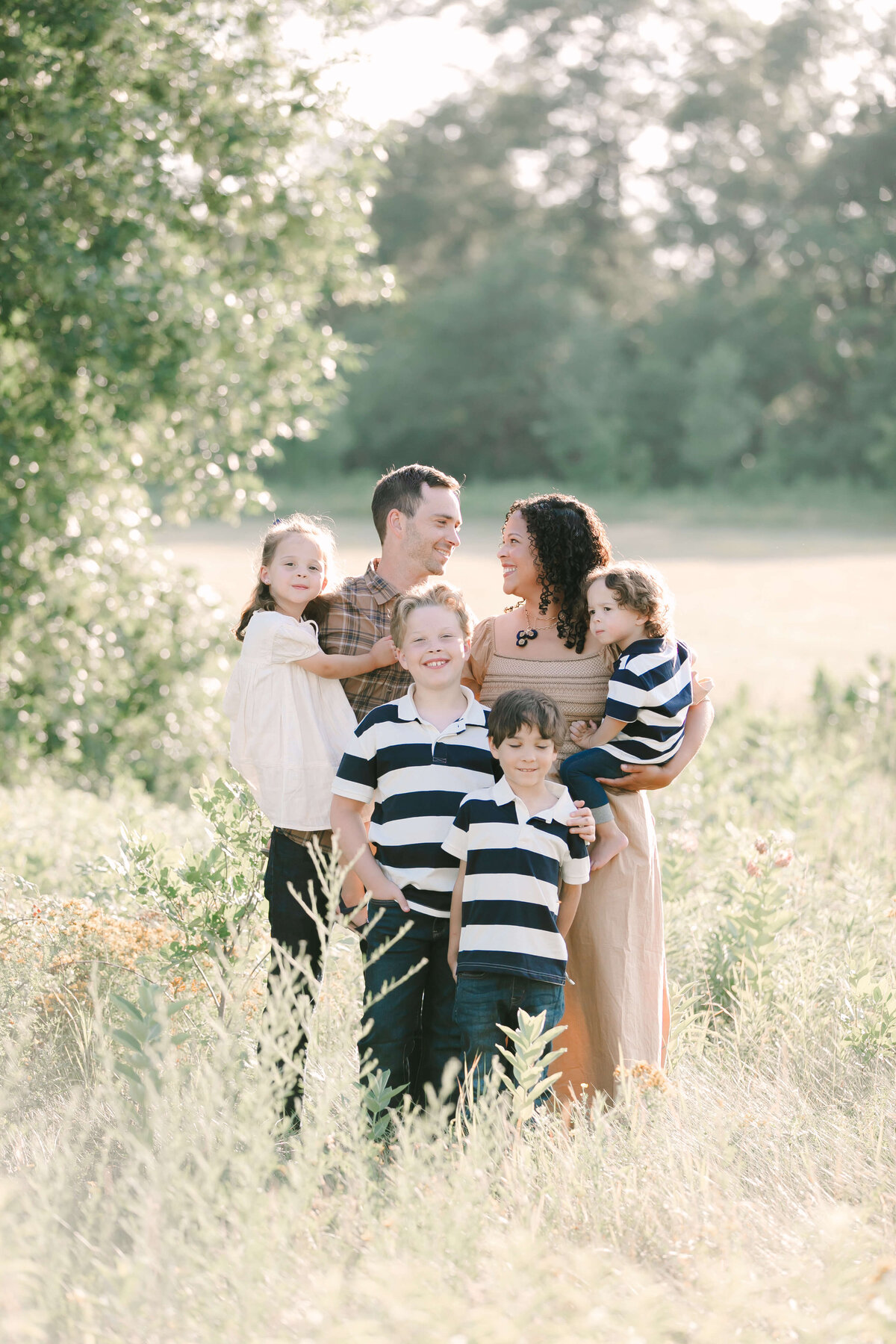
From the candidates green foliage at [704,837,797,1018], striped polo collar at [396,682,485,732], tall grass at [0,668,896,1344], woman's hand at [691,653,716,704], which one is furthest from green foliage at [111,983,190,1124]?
green foliage at [704,837,797,1018]

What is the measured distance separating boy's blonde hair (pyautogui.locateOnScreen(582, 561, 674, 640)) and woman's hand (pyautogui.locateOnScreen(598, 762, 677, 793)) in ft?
1.16

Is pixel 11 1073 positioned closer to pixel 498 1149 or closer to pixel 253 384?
pixel 498 1149

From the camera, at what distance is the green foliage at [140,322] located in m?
7.52

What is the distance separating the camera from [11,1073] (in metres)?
2.83

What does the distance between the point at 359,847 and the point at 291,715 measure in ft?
1.46

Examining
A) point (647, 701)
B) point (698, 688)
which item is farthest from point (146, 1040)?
point (698, 688)

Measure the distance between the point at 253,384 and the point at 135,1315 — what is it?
697cm

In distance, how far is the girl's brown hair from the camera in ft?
11.0

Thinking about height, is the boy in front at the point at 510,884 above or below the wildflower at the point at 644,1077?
above

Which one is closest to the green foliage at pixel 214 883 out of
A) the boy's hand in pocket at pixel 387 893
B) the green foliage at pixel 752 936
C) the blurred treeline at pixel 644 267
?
the boy's hand in pocket at pixel 387 893

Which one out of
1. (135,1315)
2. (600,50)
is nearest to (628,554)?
(600,50)

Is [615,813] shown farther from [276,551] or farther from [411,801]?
[276,551]

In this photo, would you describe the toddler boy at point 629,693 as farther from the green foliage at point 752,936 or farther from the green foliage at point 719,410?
the green foliage at point 719,410

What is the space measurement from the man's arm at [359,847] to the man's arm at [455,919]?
0.12 meters
